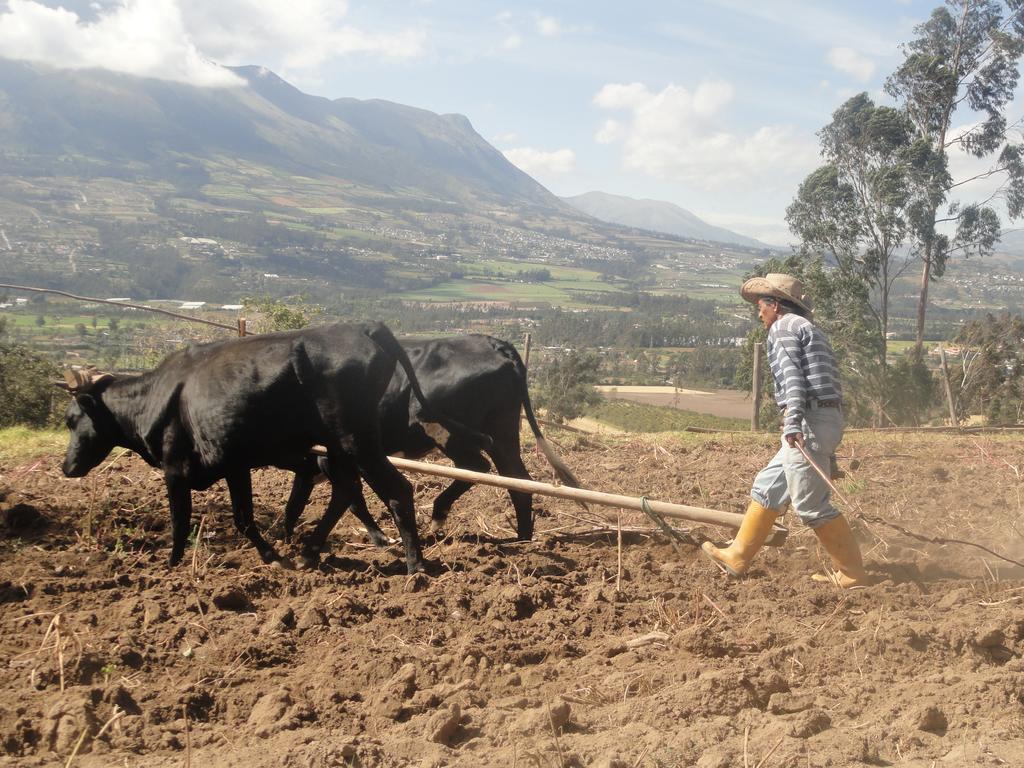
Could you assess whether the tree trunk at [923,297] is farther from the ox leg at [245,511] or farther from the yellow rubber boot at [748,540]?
the ox leg at [245,511]

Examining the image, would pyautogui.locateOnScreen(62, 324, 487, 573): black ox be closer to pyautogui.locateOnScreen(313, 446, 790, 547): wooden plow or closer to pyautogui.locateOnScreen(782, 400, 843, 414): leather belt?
pyautogui.locateOnScreen(313, 446, 790, 547): wooden plow

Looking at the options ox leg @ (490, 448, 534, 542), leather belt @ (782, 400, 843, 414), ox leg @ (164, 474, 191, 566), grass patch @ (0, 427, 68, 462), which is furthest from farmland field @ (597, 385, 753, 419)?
ox leg @ (164, 474, 191, 566)

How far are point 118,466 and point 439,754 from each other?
6.72 m

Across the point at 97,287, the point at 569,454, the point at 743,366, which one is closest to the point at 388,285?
the point at 97,287

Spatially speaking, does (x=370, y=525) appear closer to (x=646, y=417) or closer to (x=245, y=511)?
(x=245, y=511)

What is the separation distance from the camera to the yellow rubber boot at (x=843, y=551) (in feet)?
16.2

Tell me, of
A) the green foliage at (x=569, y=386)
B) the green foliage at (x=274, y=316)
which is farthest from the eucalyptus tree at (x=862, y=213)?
the green foliage at (x=274, y=316)

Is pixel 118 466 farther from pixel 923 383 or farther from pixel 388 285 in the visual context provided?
pixel 388 285

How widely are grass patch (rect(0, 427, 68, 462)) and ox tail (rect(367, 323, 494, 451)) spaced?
4.79m

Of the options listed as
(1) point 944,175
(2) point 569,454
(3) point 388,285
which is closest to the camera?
(2) point 569,454

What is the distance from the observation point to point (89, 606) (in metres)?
4.79

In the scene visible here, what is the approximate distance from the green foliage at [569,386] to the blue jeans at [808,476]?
87.5 ft

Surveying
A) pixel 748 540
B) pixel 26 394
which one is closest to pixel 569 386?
pixel 26 394

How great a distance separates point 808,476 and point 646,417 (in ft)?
90.7
